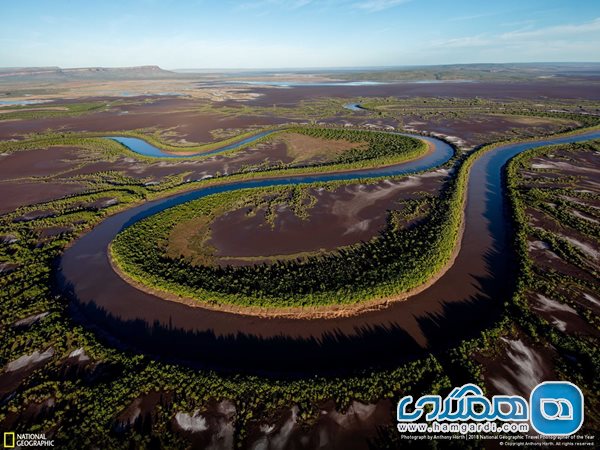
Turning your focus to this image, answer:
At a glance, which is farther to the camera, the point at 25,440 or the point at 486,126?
the point at 486,126

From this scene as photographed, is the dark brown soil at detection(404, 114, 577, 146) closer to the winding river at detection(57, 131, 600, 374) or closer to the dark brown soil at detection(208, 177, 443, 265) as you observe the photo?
the dark brown soil at detection(208, 177, 443, 265)

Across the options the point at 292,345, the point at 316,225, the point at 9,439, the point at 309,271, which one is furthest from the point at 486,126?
the point at 9,439

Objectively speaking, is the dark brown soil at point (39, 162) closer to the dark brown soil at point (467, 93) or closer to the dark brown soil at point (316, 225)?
the dark brown soil at point (316, 225)

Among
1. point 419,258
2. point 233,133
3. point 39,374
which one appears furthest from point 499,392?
point 233,133

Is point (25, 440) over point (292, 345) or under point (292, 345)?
under

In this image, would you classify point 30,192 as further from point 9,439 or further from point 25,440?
point 25,440

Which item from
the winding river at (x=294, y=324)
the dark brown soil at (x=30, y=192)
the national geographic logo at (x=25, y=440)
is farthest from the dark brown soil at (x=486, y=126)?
the dark brown soil at (x=30, y=192)
